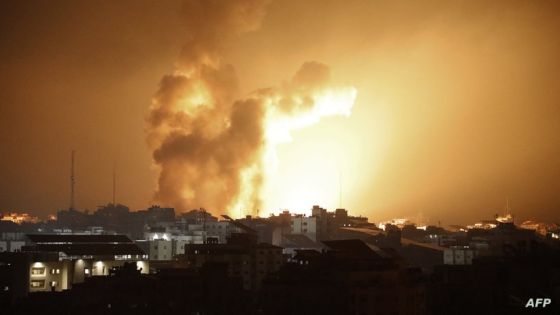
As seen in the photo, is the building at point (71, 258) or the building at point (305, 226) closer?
A: the building at point (71, 258)

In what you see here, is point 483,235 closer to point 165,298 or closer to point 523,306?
point 523,306

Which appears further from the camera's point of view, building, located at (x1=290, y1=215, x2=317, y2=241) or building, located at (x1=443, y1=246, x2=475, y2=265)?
building, located at (x1=290, y1=215, x2=317, y2=241)

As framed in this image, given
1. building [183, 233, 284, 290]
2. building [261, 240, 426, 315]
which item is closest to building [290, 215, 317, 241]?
building [183, 233, 284, 290]

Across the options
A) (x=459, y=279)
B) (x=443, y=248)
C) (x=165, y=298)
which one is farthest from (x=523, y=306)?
(x=443, y=248)

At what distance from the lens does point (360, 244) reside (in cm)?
3809

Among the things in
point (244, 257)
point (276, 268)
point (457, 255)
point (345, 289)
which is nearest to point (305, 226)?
point (457, 255)

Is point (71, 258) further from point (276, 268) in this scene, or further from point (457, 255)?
point (457, 255)

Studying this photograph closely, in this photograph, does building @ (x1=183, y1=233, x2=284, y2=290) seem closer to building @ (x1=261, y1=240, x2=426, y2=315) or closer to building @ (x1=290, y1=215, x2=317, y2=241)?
building @ (x1=261, y1=240, x2=426, y2=315)

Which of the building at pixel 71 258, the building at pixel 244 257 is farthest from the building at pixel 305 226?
the building at pixel 244 257

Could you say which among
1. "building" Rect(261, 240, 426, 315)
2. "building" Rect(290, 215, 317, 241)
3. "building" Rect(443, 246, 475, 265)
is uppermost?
"building" Rect(290, 215, 317, 241)

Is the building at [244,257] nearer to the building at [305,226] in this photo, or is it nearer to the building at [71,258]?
the building at [71,258]

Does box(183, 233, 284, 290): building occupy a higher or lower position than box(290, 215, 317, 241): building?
lower

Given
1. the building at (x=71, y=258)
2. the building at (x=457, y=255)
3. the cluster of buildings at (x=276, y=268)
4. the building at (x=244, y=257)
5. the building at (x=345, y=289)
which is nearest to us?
the building at (x=345, y=289)

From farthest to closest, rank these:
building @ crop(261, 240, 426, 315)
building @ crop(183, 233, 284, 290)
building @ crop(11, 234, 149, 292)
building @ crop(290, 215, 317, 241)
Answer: building @ crop(290, 215, 317, 241), building @ crop(183, 233, 284, 290), building @ crop(11, 234, 149, 292), building @ crop(261, 240, 426, 315)
